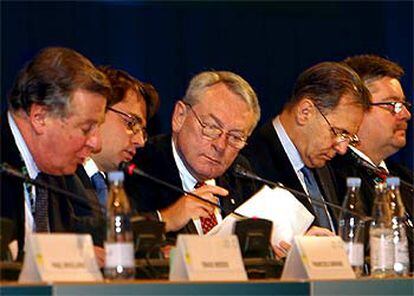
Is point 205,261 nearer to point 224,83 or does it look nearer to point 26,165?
point 26,165

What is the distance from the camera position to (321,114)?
4.78 metres

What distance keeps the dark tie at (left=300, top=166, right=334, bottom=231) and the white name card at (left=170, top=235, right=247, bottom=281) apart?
139 centimetres

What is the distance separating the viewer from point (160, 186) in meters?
4.20

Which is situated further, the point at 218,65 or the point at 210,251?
the point at 218,65

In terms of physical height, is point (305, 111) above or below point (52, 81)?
below

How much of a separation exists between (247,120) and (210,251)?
4.59 feet

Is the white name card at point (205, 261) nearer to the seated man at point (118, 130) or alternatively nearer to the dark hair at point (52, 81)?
the dark hair at point (52, 81)

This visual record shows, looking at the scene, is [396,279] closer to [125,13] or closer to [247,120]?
[247,120]

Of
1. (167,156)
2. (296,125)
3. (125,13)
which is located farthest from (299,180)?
(125,13)

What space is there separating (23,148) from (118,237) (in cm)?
53

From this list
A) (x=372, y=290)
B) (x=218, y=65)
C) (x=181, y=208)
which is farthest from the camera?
(x=218, y=65)

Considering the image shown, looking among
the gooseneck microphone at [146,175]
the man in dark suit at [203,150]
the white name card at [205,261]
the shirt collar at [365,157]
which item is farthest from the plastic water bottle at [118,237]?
the shirt collar at [365,157]

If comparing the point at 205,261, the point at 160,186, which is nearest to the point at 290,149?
the point at 160,186

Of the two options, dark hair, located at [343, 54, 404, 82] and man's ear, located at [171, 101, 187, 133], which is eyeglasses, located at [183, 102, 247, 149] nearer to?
man's ear, located at [171, 101, 187, 133]
